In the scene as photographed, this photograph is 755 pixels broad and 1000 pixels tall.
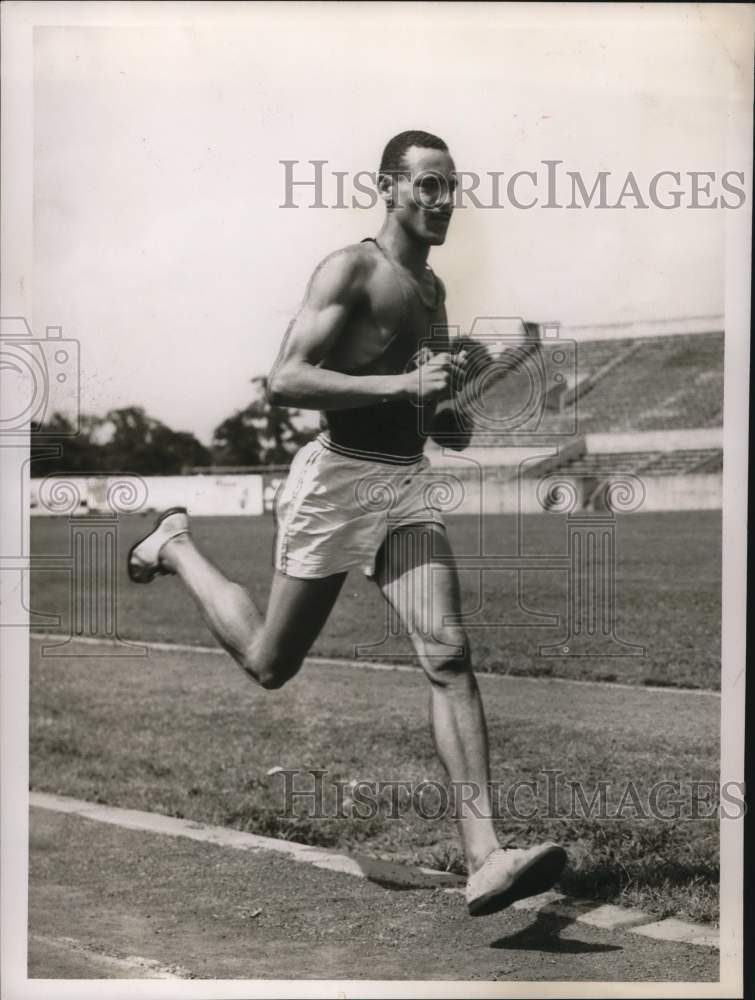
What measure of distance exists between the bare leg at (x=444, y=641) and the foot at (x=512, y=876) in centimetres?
13

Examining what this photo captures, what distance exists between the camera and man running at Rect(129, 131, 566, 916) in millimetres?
5137

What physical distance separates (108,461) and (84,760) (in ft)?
3.55

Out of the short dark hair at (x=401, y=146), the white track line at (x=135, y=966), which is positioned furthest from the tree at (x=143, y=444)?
the white track line at (x=135, y=966)

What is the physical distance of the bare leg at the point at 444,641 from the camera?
5176mm

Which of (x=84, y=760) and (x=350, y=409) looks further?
(x=84, y=760)

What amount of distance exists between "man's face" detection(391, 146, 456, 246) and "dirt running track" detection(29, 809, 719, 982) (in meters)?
2.17

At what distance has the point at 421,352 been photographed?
515 cm

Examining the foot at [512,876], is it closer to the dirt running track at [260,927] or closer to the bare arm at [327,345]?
the dirt running track at [260,927]

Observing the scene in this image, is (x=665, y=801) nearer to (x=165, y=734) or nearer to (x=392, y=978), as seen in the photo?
(x=392, y=978)

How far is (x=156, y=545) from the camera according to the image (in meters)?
5.34

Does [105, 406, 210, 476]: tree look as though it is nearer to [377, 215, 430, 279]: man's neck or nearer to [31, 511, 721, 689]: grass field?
[31, 511, 721, 689]: grass field

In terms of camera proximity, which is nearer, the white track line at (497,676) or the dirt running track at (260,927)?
the dirt running track at (260,927)

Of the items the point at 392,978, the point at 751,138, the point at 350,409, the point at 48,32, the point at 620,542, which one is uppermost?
the point at 48,32

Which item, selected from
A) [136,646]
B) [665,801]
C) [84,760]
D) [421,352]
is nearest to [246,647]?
[136,646]
